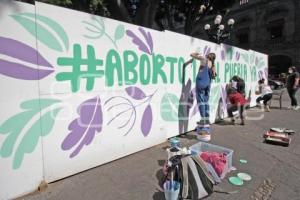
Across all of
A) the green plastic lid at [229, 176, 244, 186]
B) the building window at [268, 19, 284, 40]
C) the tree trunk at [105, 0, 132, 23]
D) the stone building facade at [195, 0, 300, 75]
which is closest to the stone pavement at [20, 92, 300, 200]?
the green plastic lid at [229, 176, 244, 186]

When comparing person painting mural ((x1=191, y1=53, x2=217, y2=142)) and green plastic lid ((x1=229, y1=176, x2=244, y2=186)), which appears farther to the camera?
person painting mural ((x1=191, y1=53, x2=217, y2=142))

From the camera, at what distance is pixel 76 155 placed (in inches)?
142

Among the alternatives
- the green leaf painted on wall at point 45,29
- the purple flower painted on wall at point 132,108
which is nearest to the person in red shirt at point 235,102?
the purple flower painted on wall at point 132,108

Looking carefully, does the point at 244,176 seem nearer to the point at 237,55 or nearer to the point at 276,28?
the point at 237,55

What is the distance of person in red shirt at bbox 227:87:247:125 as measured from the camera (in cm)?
677

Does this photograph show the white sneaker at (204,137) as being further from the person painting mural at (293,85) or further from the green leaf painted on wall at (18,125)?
the person painting mural at (293,85)

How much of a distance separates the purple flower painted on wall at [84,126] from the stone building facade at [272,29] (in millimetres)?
29958

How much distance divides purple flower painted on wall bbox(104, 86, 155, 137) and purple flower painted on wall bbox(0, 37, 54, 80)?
1.15 metres

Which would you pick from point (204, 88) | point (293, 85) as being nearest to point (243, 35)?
point (293, 85)

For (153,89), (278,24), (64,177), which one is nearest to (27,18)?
(64,177)

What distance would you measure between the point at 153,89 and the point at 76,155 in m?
1.94

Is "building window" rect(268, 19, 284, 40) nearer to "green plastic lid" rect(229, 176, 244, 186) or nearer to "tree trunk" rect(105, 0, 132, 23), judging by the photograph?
"tree trunk" rect(105, 0, 132, 23)

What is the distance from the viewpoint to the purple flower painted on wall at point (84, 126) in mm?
3521

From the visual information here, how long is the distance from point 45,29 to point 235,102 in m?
5.35
